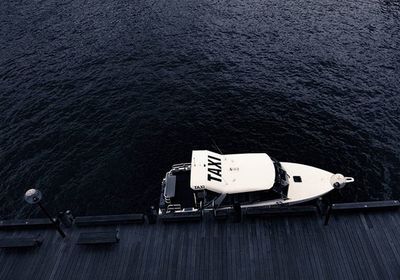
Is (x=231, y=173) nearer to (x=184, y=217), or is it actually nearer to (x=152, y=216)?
(x=184, y=217)

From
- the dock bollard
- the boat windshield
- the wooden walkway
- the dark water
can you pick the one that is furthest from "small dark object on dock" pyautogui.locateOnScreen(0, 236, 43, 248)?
the boat windshield

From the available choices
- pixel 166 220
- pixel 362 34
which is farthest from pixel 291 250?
pixel 362 34

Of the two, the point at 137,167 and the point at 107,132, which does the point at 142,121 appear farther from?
the point at 137,167

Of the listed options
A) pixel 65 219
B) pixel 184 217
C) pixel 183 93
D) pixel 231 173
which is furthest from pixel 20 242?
pixel 183 93

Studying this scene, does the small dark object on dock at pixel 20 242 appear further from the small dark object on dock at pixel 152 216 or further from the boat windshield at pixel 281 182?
the boat windshield at pixel 281 182

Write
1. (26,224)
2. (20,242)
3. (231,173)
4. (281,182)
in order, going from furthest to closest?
(231,173), (281,182), (26,224), (20,242)

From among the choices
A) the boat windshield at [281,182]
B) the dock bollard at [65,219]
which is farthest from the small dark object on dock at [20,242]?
the boat windshield at [281,182]

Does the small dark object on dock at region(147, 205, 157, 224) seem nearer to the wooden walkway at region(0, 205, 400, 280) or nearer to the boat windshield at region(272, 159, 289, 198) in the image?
the wooden walkway at region(0, 205, 400, 280)
